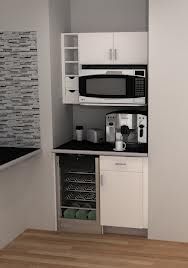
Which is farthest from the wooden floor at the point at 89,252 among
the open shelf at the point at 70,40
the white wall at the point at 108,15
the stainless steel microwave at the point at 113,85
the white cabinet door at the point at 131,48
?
the white wall at the point at 108,15

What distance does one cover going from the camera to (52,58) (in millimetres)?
4875

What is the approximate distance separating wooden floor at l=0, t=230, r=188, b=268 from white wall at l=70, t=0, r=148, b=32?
2.18 metres

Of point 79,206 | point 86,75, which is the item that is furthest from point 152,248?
point 86,75

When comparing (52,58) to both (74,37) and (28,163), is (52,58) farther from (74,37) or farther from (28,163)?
(28,163)

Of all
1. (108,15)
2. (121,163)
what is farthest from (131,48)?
(121,163)

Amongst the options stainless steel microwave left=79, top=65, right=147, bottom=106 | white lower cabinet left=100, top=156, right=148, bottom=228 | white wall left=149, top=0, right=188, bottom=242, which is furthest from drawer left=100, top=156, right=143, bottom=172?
stainless steel microwave left=79, top=65, right=147, bottom=106

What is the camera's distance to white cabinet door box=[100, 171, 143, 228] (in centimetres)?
477

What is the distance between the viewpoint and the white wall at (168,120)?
4.45 meters

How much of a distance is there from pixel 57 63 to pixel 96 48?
17.0 inches

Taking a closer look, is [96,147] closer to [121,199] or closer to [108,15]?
[121,199]

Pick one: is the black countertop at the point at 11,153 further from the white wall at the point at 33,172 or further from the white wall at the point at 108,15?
the white wall at the point at 108,15

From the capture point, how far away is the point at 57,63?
5.01 meters

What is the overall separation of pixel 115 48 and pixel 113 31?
459mm

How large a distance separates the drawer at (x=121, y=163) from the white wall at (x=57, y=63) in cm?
56
